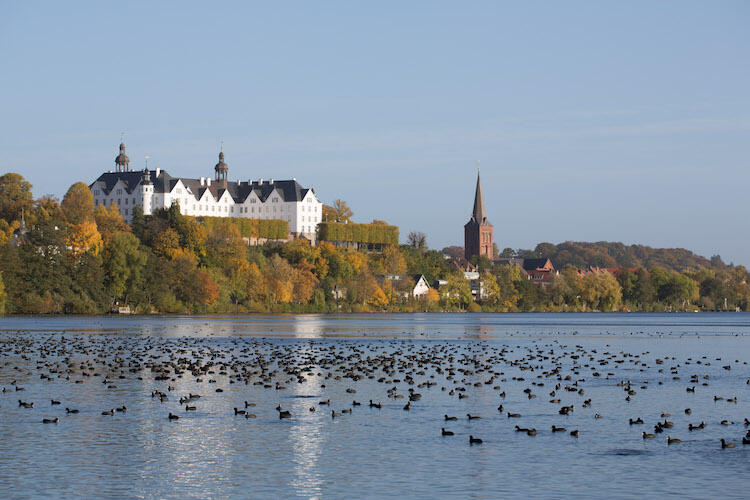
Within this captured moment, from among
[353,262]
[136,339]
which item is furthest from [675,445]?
[353,262]

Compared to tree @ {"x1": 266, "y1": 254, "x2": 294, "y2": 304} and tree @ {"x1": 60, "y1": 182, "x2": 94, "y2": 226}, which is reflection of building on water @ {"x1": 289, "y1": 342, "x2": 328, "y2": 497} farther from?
tree @ {"x1": 266, "y1": 254, "x2": 294, "y2": 304}

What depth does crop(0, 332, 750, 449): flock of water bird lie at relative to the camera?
3169 centimetres

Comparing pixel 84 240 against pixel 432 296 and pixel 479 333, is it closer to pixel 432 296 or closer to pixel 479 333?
pixel 479 333

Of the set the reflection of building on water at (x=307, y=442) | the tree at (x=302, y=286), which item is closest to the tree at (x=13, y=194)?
A: the tree at (x=302, y=286)

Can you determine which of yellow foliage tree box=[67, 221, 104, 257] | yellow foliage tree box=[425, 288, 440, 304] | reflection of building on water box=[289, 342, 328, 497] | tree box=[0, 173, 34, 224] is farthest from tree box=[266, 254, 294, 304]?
reflection of building on water box=[289, 342, 328, 497]

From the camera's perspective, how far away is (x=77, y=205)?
143 metres

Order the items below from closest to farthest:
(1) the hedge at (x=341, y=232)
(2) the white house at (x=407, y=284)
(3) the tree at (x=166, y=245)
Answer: (3) the tree at (x=166, y=245) < (2) the white house at (x=407, y=284) < (1) the hedge at (x=341, y=232)

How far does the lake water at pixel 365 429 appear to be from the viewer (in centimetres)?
2230

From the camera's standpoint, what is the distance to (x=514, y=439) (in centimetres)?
2764

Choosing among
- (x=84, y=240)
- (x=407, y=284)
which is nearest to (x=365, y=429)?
(x=84, y=240)

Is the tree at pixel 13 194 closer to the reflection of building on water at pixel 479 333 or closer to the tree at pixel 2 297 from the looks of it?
the tree at pixel 2 297

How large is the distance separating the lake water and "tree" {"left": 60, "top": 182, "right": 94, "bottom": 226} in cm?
7819

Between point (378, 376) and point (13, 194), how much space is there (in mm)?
124309

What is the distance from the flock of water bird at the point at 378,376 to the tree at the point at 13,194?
81982 millimetres
